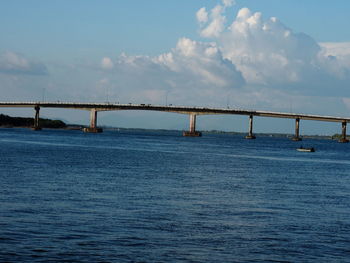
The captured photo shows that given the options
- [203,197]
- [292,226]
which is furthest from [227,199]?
[292,226]

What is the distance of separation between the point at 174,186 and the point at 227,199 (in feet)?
31.3

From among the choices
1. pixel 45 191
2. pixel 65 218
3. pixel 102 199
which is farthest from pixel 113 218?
pixel 45 191

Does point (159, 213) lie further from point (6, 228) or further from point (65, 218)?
point (6, 228)

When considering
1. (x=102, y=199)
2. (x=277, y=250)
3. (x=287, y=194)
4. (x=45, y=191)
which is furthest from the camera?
(x=287, y=194)

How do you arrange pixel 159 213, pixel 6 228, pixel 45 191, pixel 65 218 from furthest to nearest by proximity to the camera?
pixel 45 191 < pixel 159 213 < pixel 65 218 < pixel 6 228

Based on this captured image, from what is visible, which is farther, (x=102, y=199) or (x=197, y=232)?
(x=102, y=199)

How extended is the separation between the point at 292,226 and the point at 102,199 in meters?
14.2

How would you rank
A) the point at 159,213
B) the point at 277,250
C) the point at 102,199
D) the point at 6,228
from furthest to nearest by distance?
the point at 102,199, the point at 159,213, the point at 6,228, the point at 277,250

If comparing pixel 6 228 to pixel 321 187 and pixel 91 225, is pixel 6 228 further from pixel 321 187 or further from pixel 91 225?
pixel 321 187

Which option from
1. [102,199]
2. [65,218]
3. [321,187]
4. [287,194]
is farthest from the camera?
[321,187]

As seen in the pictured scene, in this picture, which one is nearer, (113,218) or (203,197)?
(113,218)

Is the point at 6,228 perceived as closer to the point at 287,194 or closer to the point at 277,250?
the point at 277,250

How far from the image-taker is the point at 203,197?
48.2 m

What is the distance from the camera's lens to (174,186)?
184 ft
